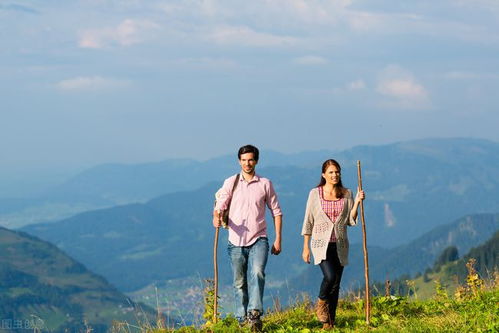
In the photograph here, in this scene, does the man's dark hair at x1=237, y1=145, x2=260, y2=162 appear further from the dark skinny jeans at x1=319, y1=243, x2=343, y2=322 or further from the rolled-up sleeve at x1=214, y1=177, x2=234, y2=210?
the dark skinny jeans at x1=319, y1=243, x2=343, y2=322

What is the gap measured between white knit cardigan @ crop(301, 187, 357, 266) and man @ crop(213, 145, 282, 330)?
0.49 metres

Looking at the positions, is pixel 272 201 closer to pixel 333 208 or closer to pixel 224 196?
pixel 224 196

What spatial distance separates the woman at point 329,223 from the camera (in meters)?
11.5

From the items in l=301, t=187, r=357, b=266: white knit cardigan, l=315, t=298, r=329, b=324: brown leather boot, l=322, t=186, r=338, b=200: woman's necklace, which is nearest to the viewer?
l=301, t=187, r=357, b=266: white knit cardigan

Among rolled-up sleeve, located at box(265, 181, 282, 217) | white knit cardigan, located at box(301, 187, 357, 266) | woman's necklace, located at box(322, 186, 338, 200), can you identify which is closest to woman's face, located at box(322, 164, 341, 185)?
woman's necklace, located at box(322, 186, 338, 200)

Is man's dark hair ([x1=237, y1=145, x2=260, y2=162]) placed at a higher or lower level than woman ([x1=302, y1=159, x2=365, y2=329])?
higher

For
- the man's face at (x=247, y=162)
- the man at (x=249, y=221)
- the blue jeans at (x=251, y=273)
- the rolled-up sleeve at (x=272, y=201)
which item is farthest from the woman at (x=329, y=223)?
the man's face at (x=247, y=162)

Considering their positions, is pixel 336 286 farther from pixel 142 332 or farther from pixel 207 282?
pixel 142 332

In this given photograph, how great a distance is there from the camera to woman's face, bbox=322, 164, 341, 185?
11367mm

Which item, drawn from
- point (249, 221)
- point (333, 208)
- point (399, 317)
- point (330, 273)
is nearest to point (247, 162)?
point (249, 221)

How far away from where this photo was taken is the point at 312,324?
40.0 ft

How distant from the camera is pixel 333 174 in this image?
11.4 metres

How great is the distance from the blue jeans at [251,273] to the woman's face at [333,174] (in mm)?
1305

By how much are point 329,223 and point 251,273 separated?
140cm
